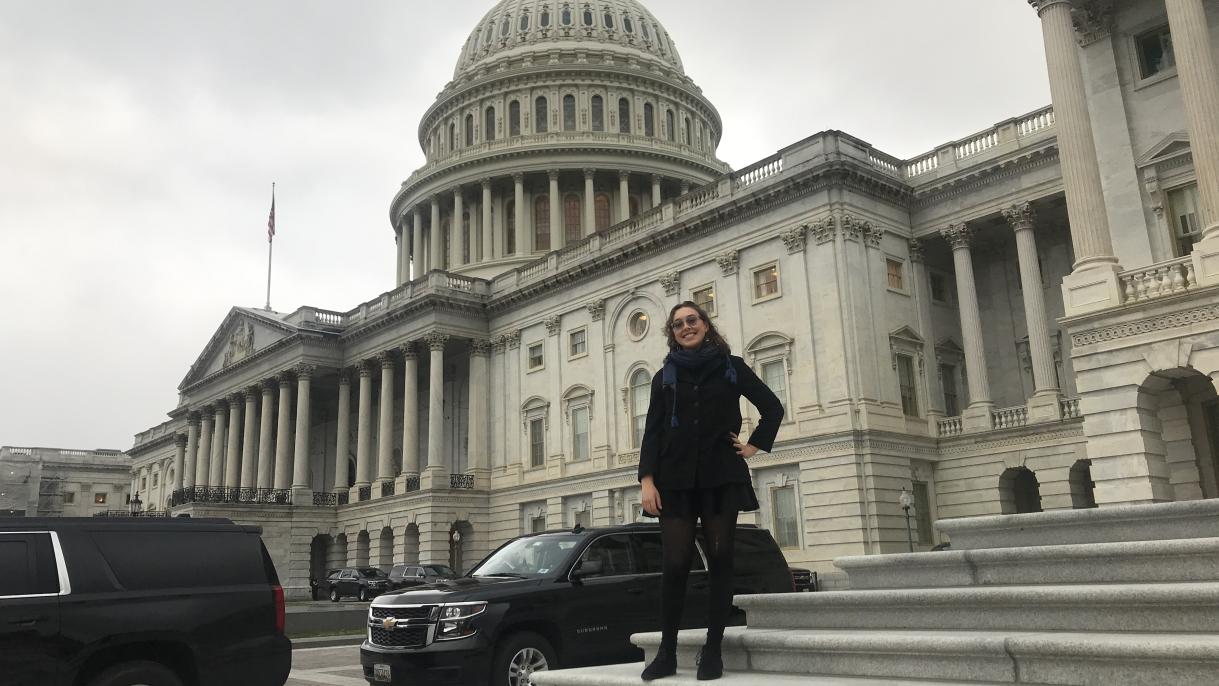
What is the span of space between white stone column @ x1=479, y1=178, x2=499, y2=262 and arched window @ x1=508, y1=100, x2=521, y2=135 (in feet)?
17.8

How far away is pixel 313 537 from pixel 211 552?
53.9 metres

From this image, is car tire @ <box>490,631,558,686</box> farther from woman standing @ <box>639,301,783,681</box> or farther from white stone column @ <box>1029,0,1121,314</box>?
white stone column @ <box>1029,0,1121,314</box>

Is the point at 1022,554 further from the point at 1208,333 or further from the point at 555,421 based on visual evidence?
the point at 555,421

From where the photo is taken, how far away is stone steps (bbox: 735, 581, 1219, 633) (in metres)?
6.14

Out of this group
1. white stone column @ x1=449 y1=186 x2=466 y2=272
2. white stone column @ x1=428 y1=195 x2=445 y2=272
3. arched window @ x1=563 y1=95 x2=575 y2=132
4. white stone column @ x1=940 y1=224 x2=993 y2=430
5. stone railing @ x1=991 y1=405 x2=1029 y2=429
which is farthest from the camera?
arched window @ x1=563 y1=95 x2=575 y2=132

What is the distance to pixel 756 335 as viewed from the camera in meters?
40.1

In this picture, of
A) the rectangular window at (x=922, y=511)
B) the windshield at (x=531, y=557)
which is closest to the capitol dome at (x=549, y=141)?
the rectangular window at (x=922, y=511)

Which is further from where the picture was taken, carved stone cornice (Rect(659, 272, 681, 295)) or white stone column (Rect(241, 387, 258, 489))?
white stone column (Rect(241, 387, 258, 489))

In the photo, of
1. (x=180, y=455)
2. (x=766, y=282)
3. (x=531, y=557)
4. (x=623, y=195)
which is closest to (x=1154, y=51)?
(x=766, y=282)

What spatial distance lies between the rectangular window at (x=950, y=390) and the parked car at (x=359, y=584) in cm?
2505

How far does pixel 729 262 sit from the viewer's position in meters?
41.7

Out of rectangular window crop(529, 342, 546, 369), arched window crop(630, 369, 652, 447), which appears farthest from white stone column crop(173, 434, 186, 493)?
arched window crop(630, 369, 652, 447)

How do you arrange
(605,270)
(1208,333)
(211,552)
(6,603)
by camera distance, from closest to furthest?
(6,603)
(211,552)
(1208,333)
(605,270)

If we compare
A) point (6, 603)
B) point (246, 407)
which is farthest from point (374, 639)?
point (246, 407)
